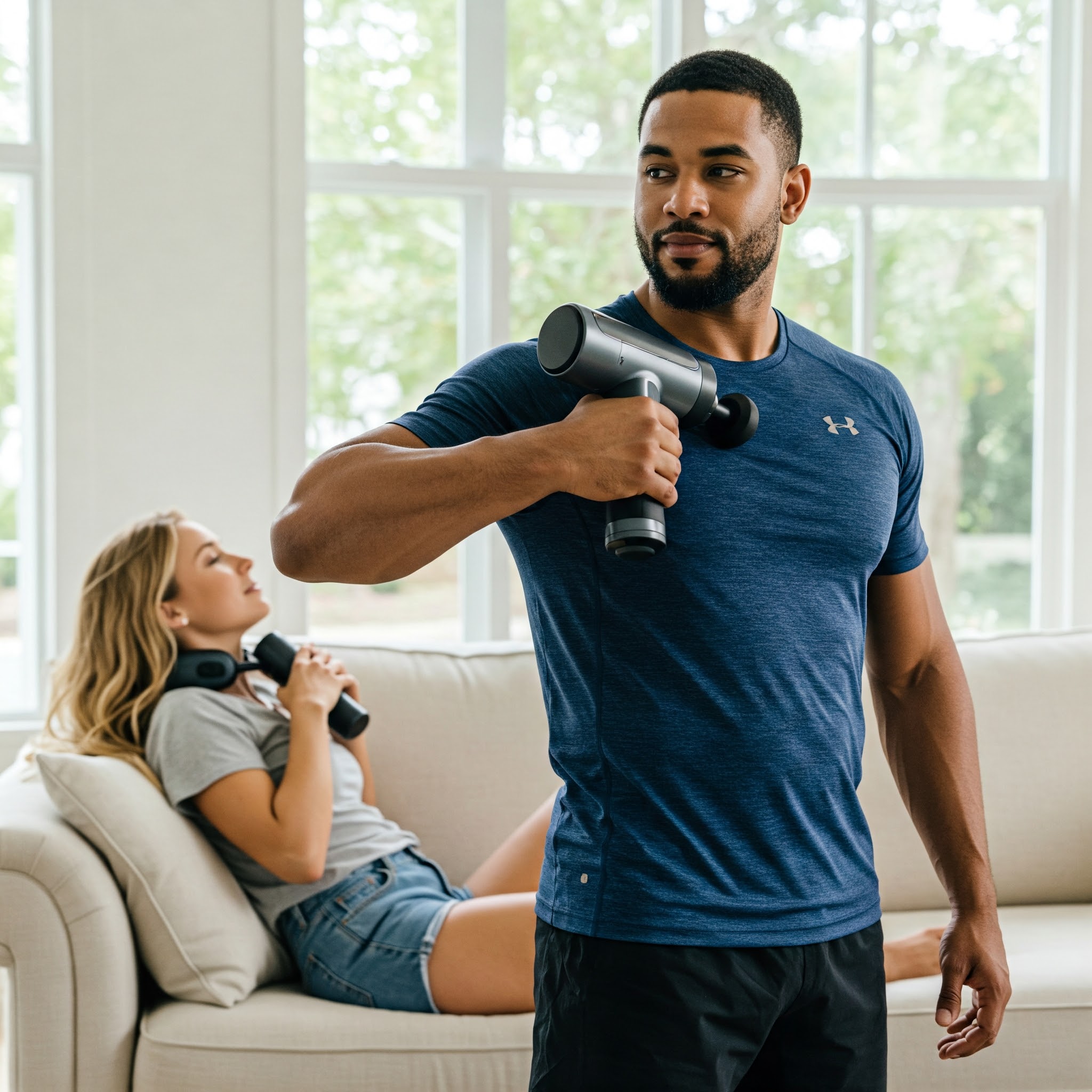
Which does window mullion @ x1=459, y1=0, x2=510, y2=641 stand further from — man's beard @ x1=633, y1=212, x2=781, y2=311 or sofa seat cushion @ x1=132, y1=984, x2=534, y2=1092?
man's beard @ x1=633, y1=212, x2=781, y2=311

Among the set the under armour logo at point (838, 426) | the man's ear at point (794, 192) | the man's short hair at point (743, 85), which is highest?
the man's short hair at point (743, 85)

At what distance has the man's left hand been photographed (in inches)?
48.1

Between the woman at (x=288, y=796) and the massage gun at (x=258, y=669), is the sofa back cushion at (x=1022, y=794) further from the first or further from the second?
the massage gun at (x=258, y=669)

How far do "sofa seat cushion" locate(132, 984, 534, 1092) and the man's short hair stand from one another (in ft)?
4.26

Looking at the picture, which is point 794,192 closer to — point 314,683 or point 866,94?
point 314,683

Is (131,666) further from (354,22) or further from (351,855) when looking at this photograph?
(354,22)

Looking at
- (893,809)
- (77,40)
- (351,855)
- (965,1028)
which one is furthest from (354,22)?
(965,1028)

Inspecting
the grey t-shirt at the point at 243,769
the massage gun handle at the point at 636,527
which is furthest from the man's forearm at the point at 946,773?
the grey t-shirt at the point at 243,769

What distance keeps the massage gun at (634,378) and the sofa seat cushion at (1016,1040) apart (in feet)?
3.98

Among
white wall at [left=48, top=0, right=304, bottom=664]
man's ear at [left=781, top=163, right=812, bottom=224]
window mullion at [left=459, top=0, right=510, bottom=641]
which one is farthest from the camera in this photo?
window mullion at [left=459, top=0, right=510, bottom=641]

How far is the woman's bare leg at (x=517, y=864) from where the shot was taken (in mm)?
2014

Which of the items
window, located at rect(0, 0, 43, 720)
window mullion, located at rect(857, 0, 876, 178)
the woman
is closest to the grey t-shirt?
the woman

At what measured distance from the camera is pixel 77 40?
2654 millimetres

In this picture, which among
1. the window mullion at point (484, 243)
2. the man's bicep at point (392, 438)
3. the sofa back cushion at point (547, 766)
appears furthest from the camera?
the window mullion at point (484, 243)
